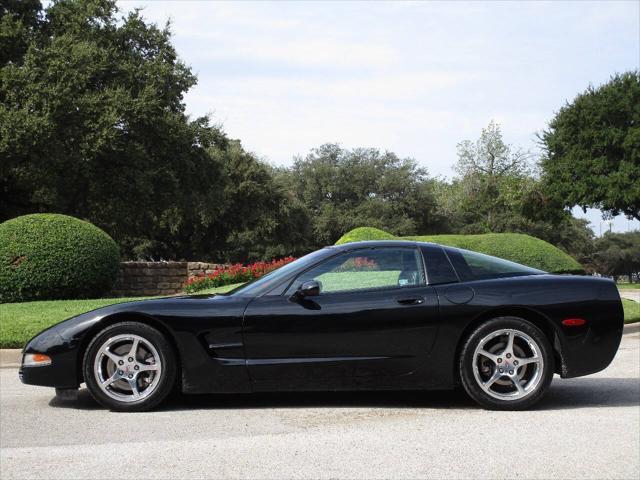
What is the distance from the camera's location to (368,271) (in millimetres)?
6320

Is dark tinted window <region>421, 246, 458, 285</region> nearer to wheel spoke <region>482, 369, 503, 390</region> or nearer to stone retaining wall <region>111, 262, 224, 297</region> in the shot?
wheel spoke <region>482, 369, 503, 390</region>

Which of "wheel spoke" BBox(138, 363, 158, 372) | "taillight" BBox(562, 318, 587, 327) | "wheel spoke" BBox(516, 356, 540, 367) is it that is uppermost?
"taillight" BBox(562, 318, 587, 327)

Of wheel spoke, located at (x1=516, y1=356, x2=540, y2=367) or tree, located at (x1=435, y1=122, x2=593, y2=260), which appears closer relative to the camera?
wheel spoke, located at (x1=516, y1=356, x2=540, y2=367)

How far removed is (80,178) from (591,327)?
26.3 metres

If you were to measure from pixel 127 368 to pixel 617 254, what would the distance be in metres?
102

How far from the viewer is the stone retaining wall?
22500 millimetres

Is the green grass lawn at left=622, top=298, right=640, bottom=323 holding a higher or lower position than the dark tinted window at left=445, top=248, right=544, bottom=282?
lower

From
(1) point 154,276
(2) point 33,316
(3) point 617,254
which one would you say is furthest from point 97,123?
(3) point 617,254

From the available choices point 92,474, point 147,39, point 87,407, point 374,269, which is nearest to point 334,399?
point 374,269

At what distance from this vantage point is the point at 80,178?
2958 centimetres

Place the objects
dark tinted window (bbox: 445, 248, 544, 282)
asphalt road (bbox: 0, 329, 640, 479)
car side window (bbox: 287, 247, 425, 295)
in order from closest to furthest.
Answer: asphalt road (bbox: 0, 329, 640, 479) → car side window (bbox: 287, 247, 425, 295) → dark tinted window (bbox: 445, 248, 544, 282)

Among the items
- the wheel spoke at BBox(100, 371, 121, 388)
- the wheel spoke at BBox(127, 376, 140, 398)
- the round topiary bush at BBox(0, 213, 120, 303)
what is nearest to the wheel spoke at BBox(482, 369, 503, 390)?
the wheel spoke at BBox(127, 376, 140, 398)

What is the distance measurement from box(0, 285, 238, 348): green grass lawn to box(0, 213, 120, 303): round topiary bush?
8.42 feet

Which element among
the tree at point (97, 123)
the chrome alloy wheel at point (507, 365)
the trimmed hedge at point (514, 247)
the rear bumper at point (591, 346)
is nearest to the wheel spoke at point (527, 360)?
the chrome alloy wheel at point (507, 365)
